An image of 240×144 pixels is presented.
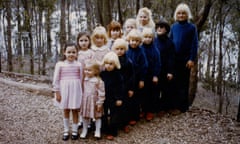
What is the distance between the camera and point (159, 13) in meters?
17.5

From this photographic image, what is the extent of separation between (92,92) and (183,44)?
1800 mm

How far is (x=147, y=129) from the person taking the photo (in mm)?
5500

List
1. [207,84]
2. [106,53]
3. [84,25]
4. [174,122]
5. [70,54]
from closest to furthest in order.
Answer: [70,54], [106,53], [174,122], [207,84], [84,25]

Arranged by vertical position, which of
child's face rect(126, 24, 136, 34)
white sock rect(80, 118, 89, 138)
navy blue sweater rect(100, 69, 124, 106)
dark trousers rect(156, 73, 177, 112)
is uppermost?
child's face rect(126, 24, 136, 34)

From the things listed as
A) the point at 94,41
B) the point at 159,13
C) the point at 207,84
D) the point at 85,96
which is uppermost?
the point at 159,13

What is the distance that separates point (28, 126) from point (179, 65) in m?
2.80

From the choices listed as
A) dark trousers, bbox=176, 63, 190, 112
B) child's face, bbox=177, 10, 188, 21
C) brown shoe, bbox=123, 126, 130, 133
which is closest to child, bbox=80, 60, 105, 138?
brown shoe, bbox=123, 126, 130, 133

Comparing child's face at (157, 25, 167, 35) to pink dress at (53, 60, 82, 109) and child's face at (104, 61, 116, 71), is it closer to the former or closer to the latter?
child's face at (104, 61, 116, 71)

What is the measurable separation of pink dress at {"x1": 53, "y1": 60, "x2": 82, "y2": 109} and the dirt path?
24.7 inches

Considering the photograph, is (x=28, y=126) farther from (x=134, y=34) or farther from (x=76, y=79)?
(x=134, y=34)

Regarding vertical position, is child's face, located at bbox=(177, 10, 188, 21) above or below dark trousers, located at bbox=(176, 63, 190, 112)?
above

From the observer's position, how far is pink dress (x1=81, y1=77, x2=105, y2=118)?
488cm

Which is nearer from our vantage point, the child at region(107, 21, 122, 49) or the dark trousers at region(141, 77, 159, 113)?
the child at region(107, 21, 122, 49)

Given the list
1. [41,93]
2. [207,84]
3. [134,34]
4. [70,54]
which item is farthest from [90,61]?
[207,84]
